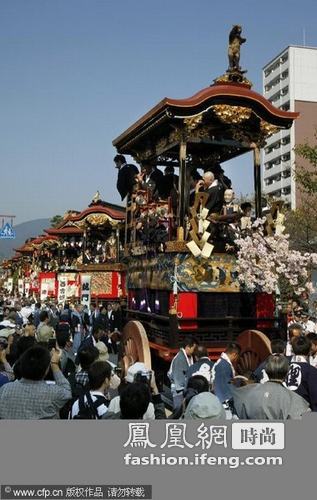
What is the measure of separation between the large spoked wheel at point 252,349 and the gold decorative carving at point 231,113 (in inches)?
126

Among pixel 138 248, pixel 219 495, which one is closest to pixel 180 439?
pixel 219 495

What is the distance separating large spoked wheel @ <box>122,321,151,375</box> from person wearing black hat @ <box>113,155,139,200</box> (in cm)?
309

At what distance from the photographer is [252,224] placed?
7.84 meters

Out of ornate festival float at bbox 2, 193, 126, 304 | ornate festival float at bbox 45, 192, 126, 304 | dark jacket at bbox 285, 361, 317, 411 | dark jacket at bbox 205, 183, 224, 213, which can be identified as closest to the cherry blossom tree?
dark jacket at bbox 205, 183, 224, 213

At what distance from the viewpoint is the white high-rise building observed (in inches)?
2100

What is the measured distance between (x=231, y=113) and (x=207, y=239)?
6.44ft

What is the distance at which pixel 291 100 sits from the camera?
56.3 metres

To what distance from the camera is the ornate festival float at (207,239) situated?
7418mm

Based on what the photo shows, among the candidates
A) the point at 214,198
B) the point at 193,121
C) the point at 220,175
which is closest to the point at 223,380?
the point at 214,198

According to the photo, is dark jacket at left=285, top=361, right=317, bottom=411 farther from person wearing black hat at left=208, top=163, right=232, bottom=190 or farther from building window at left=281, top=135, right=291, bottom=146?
building window at left=281, top=135, right=291, bottom=146

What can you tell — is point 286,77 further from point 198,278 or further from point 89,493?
point 89,493

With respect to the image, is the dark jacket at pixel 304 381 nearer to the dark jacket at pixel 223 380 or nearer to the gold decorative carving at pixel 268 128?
the dark jacket at pixel 223 380

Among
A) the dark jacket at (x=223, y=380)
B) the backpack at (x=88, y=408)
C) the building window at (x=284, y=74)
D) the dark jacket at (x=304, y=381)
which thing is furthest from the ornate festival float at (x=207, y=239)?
the building window at (x=284, y=74)

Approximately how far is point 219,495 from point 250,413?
66 centimetres
